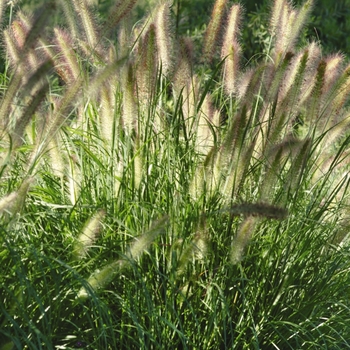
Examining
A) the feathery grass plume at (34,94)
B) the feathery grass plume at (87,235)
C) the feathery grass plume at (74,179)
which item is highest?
the feathery grass plume at (34,94)

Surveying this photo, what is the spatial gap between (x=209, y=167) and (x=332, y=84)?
0.60 m

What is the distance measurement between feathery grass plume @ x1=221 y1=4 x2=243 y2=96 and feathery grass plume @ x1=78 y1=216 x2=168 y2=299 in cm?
103

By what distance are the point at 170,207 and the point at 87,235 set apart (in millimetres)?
443

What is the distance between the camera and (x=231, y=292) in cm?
294

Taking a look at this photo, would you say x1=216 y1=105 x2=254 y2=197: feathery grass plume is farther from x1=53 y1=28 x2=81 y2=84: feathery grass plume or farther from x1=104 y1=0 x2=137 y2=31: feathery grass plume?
x1=53 y1=28 x2=81 y2=84: feathery grass plume

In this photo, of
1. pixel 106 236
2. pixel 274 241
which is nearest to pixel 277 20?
pixel 274 241

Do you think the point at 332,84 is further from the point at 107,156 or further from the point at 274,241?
the point at 107,156

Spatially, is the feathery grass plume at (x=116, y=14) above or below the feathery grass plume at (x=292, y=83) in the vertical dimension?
above

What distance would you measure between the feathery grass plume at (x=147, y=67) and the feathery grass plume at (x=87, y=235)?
63cm

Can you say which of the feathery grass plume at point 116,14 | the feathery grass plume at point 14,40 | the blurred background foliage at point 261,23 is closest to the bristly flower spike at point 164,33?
the feathery grass plume at point 116,14

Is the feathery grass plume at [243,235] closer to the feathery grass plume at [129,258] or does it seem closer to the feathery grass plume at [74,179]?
the feathery grass plume at [129,258]

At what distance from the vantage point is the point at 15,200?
2.36 metres

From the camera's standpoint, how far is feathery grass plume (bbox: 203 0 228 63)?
10.8 feet

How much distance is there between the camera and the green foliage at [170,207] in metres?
2.67
